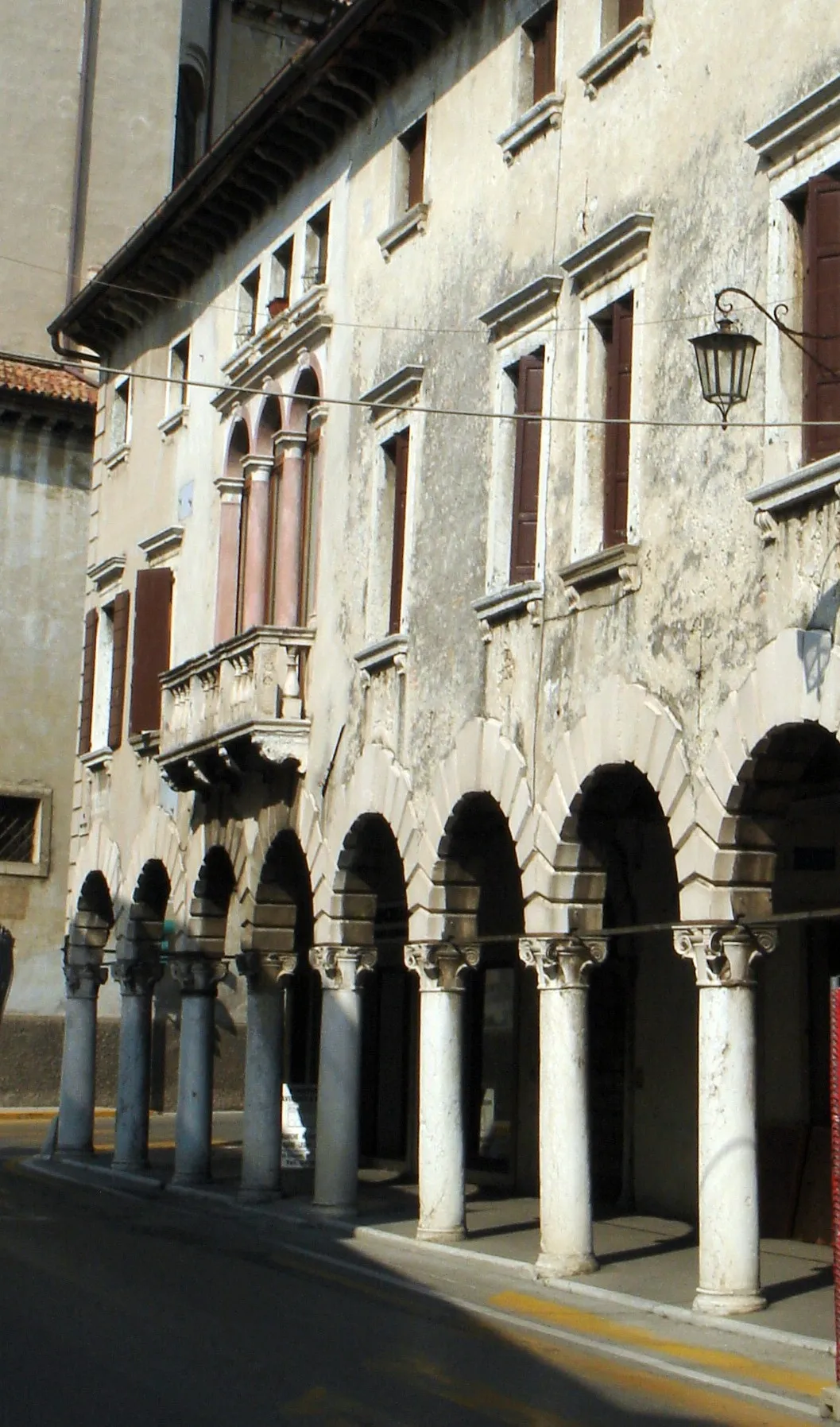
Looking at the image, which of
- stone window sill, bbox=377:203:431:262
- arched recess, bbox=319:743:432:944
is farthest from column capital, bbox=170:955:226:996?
stone window sill, bbox=377:203:431:262

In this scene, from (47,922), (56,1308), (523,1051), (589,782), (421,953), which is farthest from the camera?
(47,922)

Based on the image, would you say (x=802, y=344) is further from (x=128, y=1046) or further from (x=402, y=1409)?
(x=128, y=1046)

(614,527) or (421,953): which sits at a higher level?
(614,527)

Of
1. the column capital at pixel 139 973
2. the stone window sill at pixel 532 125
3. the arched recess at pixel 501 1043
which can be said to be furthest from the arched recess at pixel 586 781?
the column capital at pixel 139 973

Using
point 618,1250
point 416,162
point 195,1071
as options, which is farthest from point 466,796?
point 195,1071

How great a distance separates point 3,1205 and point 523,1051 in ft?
18.5

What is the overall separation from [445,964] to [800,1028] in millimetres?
3075

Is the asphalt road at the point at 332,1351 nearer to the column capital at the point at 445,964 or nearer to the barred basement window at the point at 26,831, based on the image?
the column capital at the point at 445,964

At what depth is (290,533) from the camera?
22.2 metres

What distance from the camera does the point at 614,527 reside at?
16016 mm

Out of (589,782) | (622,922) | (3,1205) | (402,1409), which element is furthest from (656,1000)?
(402,1409)

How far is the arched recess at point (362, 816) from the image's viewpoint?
1872cm

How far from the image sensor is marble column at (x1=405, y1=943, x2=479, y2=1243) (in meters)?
18.0

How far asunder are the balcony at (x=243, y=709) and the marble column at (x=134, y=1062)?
339 centimetres
